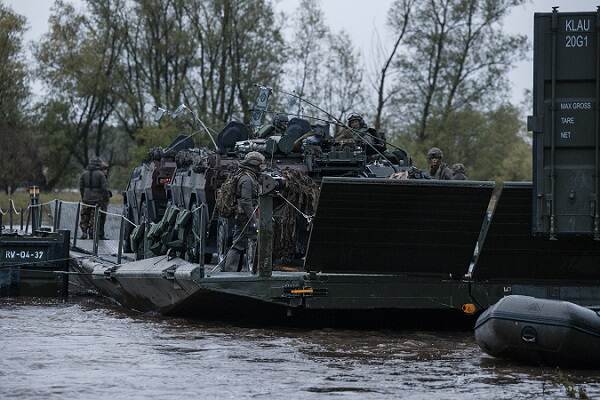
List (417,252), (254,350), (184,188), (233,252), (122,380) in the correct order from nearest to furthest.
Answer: (122,380)
(254,350)
(417,252)
(233,252)
(184,188)

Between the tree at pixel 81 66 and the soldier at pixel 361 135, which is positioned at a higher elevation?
the tree at pixel 81 66

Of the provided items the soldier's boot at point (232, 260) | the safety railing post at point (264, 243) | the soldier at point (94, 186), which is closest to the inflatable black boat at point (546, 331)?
the safety railing post at point (264, 243)

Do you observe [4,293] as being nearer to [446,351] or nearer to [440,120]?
[446,351]

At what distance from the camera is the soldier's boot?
16.2m

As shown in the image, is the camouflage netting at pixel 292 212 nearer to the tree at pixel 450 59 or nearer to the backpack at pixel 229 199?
the backpack at pixel 229 199

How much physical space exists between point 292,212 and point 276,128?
130 inches

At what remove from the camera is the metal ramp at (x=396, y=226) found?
13828 mm

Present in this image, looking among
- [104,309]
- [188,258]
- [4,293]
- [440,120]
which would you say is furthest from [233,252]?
[440,120]

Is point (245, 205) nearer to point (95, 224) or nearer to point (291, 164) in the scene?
point (291, 164)

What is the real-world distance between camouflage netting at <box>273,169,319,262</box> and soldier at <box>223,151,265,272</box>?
0.41 m

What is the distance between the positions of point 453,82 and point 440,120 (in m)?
1.44

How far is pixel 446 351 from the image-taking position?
532 inches

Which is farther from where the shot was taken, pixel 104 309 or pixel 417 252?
pixel 104 309

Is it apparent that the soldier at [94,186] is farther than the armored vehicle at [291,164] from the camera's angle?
Yes
